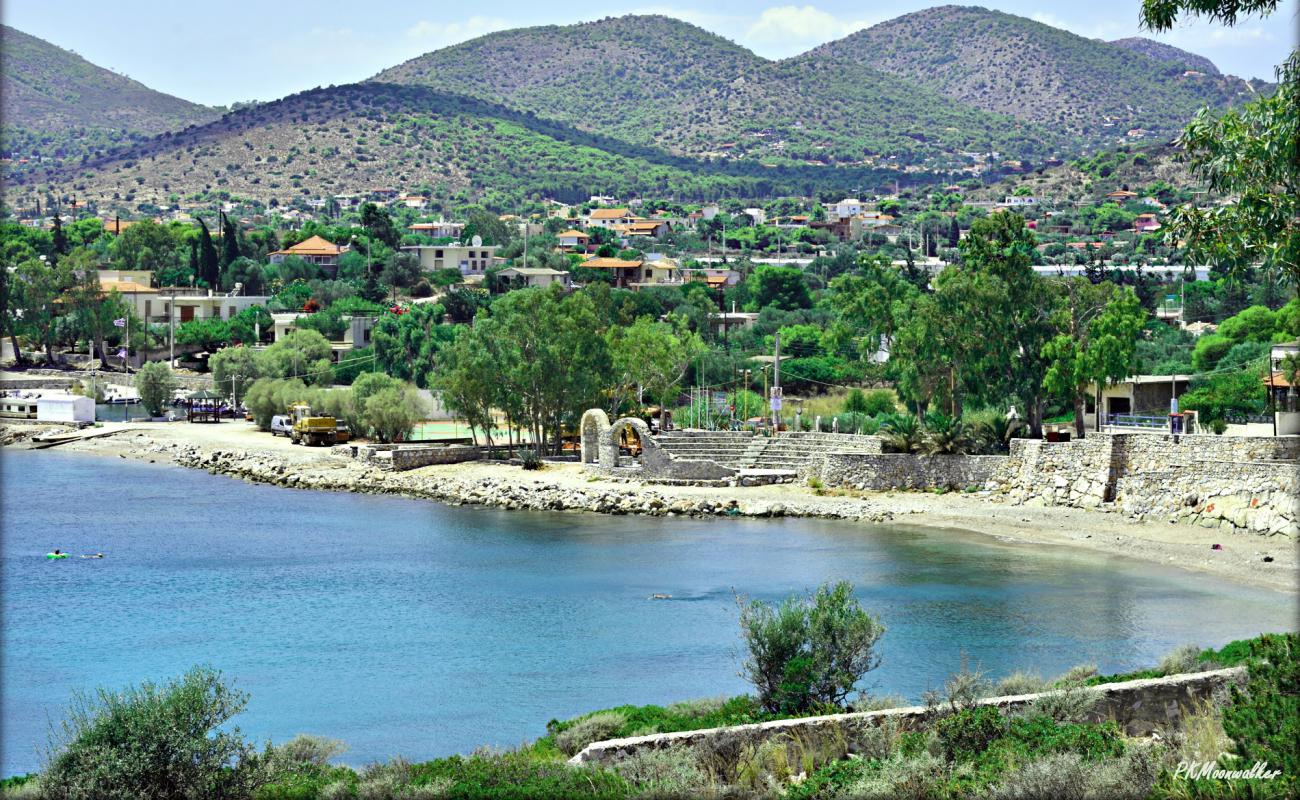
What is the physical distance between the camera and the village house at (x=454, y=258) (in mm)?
106688

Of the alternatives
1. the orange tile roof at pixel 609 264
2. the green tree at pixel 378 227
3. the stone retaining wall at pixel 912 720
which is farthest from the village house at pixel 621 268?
the stone retaining wall at pixel 912 720

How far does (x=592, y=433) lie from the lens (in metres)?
48.3

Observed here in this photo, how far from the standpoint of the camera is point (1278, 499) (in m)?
32.7

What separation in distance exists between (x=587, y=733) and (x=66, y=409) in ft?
192

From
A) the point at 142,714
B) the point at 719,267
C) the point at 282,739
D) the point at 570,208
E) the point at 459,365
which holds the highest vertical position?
the point at 570,208

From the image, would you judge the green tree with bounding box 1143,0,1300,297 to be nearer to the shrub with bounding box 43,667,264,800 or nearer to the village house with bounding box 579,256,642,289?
the shrub with bounding box 43,667,264,800

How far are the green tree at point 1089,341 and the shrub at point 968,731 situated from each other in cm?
2503

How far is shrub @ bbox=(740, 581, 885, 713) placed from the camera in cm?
1781

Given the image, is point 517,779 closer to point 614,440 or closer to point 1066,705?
point 1066,705

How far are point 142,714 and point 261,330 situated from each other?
73.8 m

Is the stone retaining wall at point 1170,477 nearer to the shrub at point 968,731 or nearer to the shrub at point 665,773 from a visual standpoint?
the shrub at point 968,731

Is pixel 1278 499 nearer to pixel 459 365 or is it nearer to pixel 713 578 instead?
pixel 713 578

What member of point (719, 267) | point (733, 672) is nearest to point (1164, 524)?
point (733, 672)

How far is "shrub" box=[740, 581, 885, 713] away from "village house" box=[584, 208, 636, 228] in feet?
469
